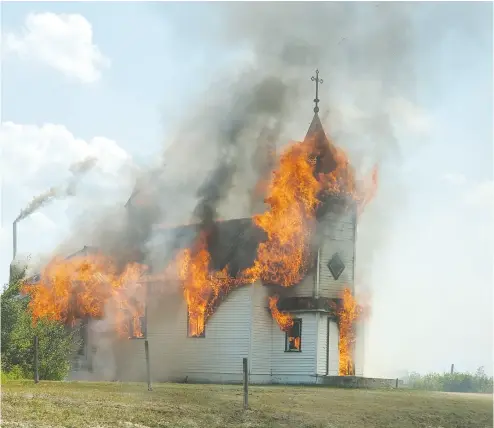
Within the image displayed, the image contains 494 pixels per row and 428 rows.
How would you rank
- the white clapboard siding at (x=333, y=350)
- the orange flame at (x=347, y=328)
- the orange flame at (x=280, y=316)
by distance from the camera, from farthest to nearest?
the orange flame at (x=347, y=328) < the orange flame at (x=280, y=316) < the white clapboard siding at (x=333, y=350)

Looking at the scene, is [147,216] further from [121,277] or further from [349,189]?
[349,189]

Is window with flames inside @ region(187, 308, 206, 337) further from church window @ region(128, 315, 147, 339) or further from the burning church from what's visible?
church window @ region(128, 315, 147, 339)

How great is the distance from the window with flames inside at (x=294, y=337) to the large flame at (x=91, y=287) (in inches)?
330

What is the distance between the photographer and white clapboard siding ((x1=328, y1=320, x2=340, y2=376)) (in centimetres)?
4378

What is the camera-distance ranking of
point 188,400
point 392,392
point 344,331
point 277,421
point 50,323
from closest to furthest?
point 277,421, point 188,400, point 392,392, point 50,323, point 344,331

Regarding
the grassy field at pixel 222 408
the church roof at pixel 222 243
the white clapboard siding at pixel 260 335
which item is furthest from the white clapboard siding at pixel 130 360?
the grassy field at pixel 222 408

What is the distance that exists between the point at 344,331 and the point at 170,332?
9.63 meters

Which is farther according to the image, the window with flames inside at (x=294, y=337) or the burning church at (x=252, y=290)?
the window with flames inside at (x=294, y=337)

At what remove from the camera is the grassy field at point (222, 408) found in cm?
2394

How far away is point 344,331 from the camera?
45.0 m

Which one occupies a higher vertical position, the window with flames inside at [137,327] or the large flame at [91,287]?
the large flame at [91,287]

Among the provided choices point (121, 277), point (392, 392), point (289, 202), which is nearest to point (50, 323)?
point (121, 277)

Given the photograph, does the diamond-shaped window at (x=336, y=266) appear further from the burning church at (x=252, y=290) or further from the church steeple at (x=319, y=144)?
the church steeple at (x=319, y=144)

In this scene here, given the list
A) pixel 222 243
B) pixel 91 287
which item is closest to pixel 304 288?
pixel 222 243
